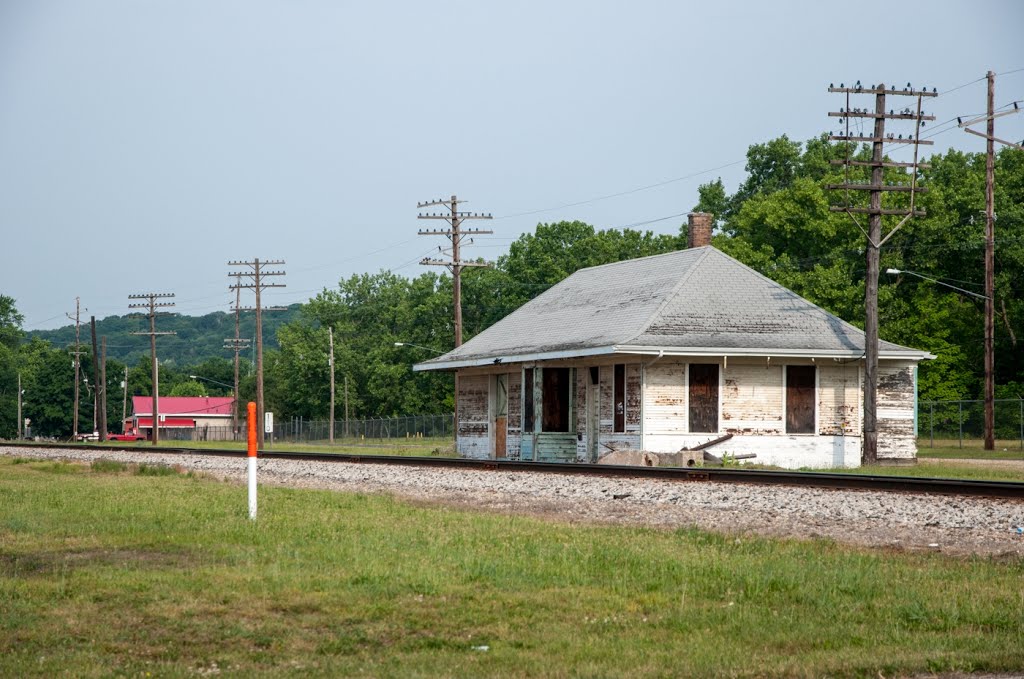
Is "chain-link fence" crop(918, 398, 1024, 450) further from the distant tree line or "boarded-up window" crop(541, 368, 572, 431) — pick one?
"boarded-up window" crop(541, 368, 572, 431)

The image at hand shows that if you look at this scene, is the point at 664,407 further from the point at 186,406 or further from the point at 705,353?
the point at 186,406

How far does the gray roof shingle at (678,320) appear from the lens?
32.7 m

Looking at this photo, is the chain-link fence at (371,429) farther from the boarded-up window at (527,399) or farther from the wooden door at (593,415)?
A: the wooden door at (593,415)

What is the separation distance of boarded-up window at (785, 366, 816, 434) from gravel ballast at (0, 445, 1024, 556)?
37.5 feet

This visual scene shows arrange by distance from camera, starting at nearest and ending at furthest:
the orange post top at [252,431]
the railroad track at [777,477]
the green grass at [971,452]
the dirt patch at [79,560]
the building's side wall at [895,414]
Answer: the dirt patch at [79,560]
the orange post top at [252,431]
the railroad track at [777,477]
the building's side wall at [895,414]
the green grass at [971,452]

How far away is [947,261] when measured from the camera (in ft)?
227

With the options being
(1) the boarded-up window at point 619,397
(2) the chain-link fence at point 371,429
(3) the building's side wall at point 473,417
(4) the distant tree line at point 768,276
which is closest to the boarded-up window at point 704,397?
(1) the boarded-up window at point 619,397

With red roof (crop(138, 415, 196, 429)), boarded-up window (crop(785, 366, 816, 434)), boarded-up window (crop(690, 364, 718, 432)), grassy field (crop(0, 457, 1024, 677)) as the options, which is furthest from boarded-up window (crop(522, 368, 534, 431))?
red roof (crop(138, 415, 196, 429))

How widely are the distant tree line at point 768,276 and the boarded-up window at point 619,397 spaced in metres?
32.1

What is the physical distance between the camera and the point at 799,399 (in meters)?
33.7

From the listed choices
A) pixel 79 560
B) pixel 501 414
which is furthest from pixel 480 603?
pixel 501 414

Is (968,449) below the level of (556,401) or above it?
below

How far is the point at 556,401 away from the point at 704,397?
5537 millimetres

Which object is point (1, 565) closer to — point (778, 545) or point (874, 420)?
point (778, 545)
